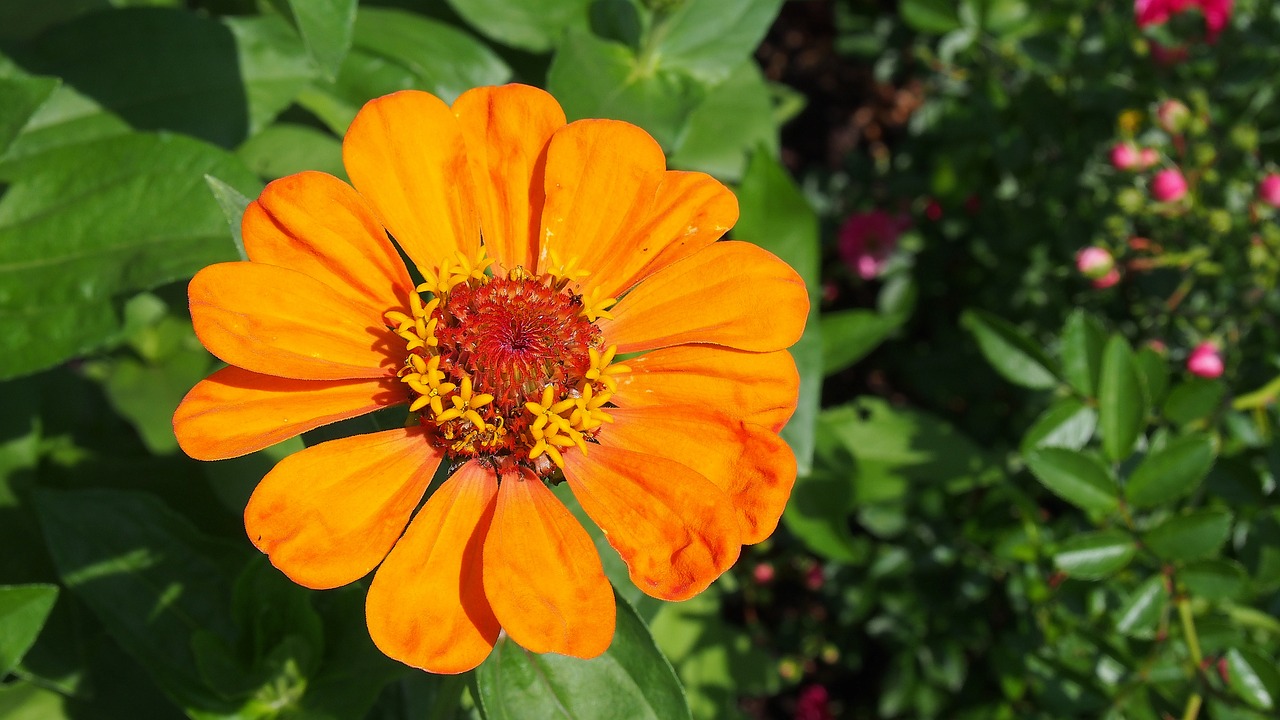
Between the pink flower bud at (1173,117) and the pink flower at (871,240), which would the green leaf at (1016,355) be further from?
the pink flower at (871,240)

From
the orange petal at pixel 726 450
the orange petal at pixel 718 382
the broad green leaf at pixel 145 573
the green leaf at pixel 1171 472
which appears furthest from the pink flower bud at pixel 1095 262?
the broad green leaf at pixel 145 573

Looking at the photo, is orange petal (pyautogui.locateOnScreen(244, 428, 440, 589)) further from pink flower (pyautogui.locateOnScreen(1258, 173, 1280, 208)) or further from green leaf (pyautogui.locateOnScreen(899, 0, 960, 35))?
green leaf (pyautogui.locateOnScreen(899, 0, 960, 35))

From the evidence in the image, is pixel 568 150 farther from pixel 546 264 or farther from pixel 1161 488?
pixel 1161 488

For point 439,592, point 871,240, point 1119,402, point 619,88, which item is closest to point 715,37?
point 619,88

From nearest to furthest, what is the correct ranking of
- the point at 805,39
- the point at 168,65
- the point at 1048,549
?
the point at 1048,549 < the point at 168,65 < the point at 805,39

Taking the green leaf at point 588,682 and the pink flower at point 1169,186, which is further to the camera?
the pink flower at point 1169,186

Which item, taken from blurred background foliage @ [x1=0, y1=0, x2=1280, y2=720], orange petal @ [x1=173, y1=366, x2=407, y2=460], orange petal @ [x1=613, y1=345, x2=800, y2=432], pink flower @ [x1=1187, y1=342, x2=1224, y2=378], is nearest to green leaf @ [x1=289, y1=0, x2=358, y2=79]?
blurred background foliage @ [x1=0, y1=0, x2=1280, y2=720]

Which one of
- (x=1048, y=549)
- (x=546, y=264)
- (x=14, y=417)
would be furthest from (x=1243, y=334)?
(x=14, y=417)
